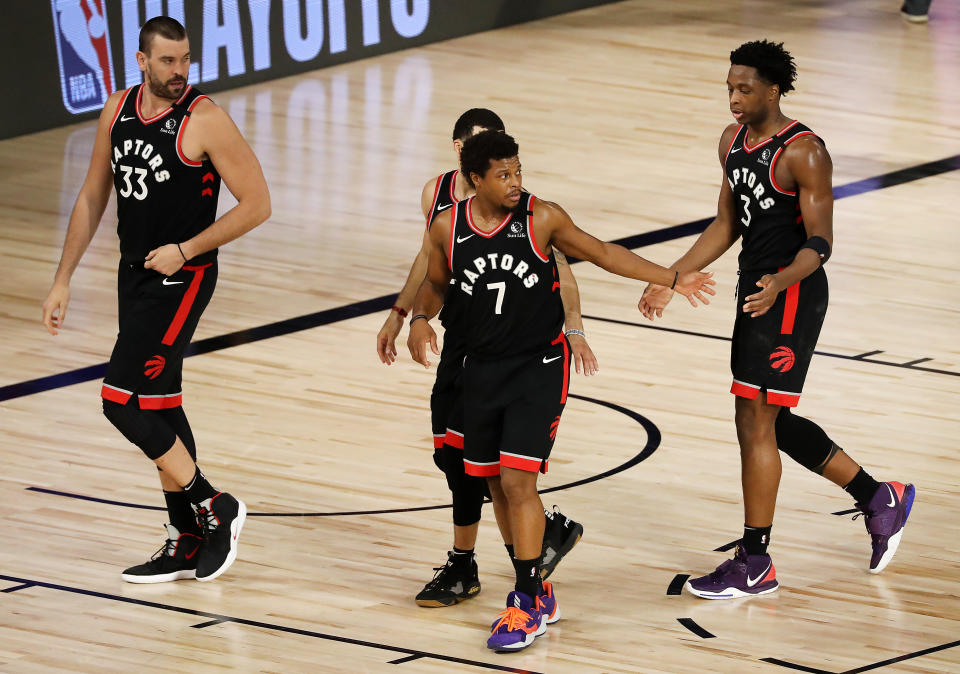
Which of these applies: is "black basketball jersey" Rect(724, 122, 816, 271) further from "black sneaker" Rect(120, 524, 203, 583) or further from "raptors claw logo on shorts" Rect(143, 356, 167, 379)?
"black sneaker" Rect(120, 524, 203, 583)

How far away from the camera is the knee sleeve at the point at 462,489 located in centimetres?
549

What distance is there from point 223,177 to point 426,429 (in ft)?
6.32

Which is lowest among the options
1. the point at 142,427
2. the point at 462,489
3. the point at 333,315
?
the point at 333,315

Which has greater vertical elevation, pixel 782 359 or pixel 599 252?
pixel 599 252

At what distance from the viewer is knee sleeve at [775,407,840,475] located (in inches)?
226

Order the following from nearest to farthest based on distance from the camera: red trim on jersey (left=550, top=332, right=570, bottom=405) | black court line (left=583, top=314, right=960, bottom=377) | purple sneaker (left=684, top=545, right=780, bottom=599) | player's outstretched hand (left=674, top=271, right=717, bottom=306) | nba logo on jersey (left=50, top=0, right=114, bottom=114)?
red trim on jersey (left=550, top=332, right=570, bottom=405) → player's outstretched hand (left=674, top=271, right=717, bottom=306) → purple sneaker (left=684, top=545, right=780, bottom=599) → black court line (left=583, top=314, right=960, bottom=377) → nba logo on jersey (left=50, top=0, right=114, bottom=114)

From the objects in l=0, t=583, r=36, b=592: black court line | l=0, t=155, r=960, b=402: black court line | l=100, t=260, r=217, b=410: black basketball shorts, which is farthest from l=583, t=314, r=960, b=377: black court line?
l=0, t=583, r=36, b=592: black court line

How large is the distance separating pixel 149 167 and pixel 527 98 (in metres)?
8.57

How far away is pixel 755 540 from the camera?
18.5ft

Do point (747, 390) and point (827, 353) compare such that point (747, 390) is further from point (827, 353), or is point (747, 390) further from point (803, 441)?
point (827, 353)

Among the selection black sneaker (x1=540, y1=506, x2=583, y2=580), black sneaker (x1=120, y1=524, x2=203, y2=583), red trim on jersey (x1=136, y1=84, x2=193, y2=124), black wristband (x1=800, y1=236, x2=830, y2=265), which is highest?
red trim on jersey (x1=136, y1=84, x2=193, y2=124)

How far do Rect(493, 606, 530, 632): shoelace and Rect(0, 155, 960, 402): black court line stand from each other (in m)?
3.07

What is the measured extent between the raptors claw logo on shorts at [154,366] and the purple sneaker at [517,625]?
1294mm

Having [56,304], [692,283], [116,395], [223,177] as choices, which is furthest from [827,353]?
[56,304]
